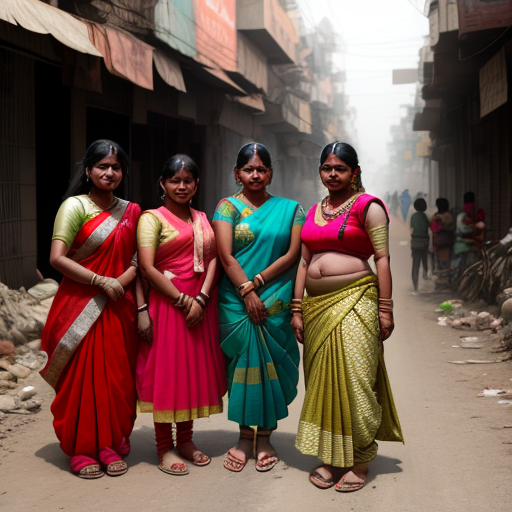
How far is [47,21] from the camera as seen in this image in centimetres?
626

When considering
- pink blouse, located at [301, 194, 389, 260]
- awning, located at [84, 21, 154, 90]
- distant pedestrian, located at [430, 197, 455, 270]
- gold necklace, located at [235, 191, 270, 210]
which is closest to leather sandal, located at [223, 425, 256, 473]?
pink blouse, located at [301, 194, 389, 260]

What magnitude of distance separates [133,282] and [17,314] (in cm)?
338

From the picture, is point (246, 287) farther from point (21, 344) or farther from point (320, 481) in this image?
point (21, 344)

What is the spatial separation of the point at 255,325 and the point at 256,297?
0.18 meters

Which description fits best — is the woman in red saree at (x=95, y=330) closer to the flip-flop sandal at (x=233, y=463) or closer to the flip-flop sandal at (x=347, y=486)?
the flip-flop sandal at (x=233, y=463)

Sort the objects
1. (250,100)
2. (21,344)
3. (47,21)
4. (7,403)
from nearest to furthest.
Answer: (7,403) < (47,21) < (21,344) < (250,100)

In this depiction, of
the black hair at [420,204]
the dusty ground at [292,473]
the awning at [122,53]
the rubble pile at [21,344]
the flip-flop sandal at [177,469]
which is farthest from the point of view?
the black hair at [420,204]

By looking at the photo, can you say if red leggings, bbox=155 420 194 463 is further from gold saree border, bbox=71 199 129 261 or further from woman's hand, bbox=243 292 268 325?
gold saree border, bbox=71 199 129 261

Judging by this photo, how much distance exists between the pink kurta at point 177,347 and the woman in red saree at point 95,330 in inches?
6.1

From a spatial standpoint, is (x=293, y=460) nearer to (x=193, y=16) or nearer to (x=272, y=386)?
(x=272, y=386)

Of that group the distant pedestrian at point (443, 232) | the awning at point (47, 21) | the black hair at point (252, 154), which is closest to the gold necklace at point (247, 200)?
the black hair at point (252, 154)

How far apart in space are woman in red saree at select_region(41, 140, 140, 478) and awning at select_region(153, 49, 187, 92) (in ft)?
19.9

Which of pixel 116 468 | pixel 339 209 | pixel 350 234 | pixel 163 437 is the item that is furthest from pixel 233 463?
pixel 339 209

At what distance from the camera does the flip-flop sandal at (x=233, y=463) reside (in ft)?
12.7
